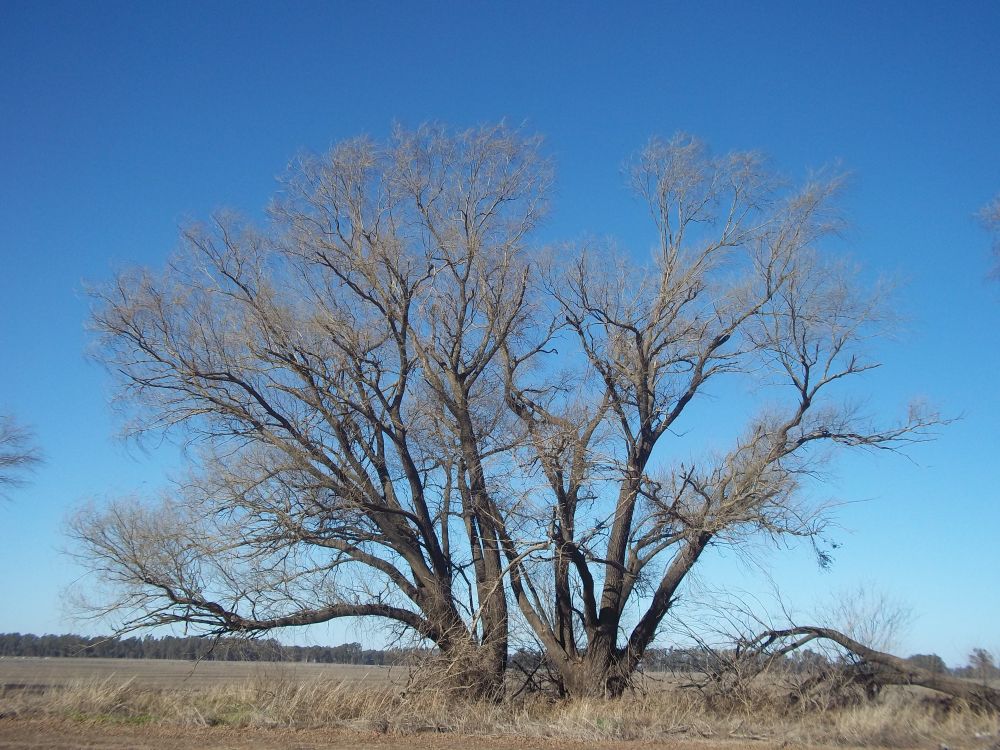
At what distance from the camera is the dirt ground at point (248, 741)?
32.5 ft

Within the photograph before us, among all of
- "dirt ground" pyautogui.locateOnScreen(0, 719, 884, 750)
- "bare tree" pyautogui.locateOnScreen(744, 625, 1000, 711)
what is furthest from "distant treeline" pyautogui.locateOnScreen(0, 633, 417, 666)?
"bare tree" pyautogui.locateOnScreen(744, 625, 1000, 711)

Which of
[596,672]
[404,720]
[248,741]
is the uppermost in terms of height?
[596,672]

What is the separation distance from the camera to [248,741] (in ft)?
34.3

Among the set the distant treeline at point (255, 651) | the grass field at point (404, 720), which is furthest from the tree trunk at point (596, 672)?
the distant treeline at point (255, 651)

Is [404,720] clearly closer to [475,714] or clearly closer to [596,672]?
[475,714]

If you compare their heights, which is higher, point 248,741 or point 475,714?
point 475,714

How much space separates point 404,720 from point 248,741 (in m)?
2.70

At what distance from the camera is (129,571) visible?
14.6m

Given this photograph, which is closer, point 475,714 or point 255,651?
point 475,714

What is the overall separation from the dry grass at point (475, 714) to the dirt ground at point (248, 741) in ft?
1.60

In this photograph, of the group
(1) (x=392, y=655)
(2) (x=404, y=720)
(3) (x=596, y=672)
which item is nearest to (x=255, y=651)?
(1) (x=392, y=655)

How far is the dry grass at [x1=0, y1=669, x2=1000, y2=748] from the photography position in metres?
11.9

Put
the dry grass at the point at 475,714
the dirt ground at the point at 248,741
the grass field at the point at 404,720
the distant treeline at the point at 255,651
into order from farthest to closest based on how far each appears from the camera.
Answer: the distant treeline at the point at 255,651 < the dry grass at the point at 475,714 < the grass field at the point at 404,720 < the dirt ground at the point at 248,741

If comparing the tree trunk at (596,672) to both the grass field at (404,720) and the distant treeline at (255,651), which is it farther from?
the distant treeline at (255,651)
